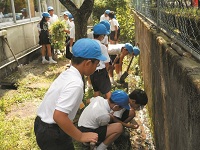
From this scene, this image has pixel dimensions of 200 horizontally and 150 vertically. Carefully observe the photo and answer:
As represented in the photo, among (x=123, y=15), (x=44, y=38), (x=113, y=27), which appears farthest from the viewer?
(x=123, y=15)

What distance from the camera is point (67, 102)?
81.7 inches

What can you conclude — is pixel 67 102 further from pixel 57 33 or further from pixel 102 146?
pixel 57 33

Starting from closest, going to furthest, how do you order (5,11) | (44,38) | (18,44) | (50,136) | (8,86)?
(50,136)
(8,86)
(5,11)
(18,44)
(44,38)

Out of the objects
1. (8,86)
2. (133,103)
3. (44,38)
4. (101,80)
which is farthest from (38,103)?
(44,38)

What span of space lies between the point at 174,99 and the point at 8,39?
6.68m

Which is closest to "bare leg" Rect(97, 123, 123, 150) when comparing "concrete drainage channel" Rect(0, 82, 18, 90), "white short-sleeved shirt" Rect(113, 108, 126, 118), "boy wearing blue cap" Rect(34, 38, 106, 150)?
"white short-sleeved shirt" Rect(113, 108, 126, 118)

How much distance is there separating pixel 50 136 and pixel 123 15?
1112 centimetres

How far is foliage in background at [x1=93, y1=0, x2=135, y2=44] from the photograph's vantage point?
11680mm

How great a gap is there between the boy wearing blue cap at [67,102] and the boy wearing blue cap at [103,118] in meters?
0.96

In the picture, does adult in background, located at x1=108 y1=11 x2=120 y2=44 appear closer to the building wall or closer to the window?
the building wall

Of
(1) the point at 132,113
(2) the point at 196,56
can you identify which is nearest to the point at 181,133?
(2) the point at 196,56

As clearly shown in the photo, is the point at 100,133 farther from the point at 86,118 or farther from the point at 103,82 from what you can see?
the point at 103,82

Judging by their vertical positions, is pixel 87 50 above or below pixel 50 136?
above

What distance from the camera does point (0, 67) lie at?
727 cm
